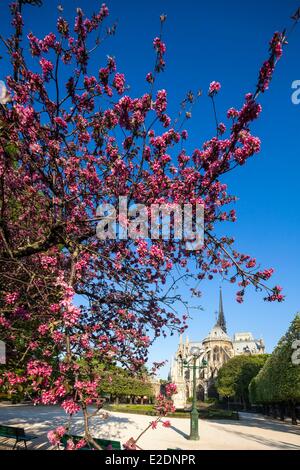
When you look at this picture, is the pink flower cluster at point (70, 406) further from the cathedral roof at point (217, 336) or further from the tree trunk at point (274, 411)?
the cathedral roof at point (217, 336)

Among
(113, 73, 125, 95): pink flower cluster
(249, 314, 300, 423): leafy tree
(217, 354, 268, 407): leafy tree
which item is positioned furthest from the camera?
(217, 354, 268, 407): leafy tree

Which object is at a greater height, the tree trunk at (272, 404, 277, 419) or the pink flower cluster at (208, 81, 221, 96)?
the pink flower cluster at (208, 81, 221, 96)

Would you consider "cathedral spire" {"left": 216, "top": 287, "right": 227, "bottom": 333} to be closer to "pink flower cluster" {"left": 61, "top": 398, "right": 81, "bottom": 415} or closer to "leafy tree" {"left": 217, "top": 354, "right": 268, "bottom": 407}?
"leafy tree" {"left": 217, "top": 354, "right": 268, "bottom": 407}

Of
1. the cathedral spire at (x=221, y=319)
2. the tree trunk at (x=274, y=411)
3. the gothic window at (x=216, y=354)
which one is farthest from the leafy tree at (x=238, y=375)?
the cathedral spire at (x=221, y=319)

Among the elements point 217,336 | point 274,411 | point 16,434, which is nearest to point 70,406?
point 16,434

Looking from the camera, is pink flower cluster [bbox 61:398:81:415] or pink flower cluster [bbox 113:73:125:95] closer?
pink flower cluster [bbox 61:398:81:415]

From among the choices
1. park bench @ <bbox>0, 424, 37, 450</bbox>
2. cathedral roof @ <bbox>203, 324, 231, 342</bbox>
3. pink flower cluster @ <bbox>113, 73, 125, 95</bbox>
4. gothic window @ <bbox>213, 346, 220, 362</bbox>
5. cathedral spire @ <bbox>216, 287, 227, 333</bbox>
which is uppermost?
cathedral spire @ <bbox>216, 287, 227, 333</bbox>

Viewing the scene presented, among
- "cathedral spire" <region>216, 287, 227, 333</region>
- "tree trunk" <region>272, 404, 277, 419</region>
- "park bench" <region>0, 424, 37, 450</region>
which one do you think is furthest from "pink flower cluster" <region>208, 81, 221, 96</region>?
"cathedral spire" <region>216, 287, 227, 333</region>

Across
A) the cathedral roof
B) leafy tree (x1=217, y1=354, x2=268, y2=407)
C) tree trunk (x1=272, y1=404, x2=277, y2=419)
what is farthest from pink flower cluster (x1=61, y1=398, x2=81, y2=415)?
the cathedral roof

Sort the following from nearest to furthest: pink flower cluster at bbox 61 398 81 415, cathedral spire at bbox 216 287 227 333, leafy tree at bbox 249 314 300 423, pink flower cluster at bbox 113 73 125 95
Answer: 1. pink flower cluster at bbox 61 398 81 415
2. pink flower cluster at bbox 113 73 125 95
3. leafy tree at bbox 249 314 300 423
4. cathedral spire at bbox 216 287 227 333

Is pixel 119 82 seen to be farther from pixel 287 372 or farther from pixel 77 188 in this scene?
pixel 287 372

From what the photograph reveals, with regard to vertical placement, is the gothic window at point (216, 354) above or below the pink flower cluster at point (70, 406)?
above
